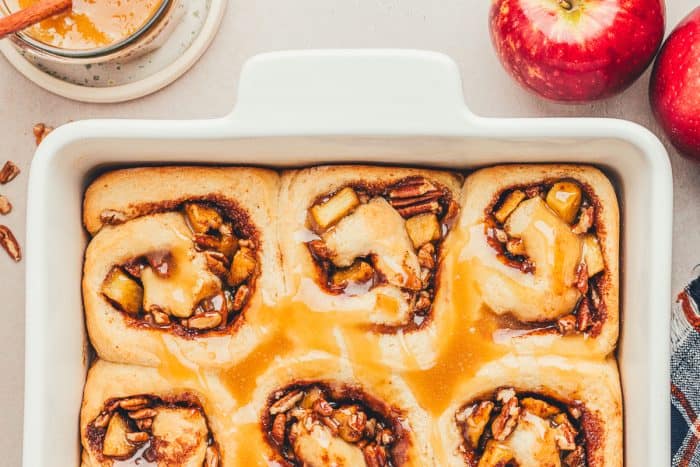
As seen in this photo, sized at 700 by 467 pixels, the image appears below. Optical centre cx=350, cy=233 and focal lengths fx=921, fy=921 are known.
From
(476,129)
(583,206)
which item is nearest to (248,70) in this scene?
(476,129)

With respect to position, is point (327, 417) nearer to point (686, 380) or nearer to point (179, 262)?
point (179, 262)

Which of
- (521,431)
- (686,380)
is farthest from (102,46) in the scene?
(686,380)

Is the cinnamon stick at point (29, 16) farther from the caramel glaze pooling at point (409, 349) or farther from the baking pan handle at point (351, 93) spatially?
the caramel glaze pooling at point (409, 349)

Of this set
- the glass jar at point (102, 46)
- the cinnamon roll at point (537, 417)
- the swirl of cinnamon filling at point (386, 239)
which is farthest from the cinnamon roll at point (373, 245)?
the glass jar at point (102, 46)

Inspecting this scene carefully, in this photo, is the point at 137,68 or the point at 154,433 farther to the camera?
the point at 137,68

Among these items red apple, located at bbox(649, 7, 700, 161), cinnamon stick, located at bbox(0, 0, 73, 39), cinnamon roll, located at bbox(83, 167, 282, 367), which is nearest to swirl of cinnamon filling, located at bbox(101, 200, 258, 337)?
cinnamon roll, located at bbox(83, 167, 282, 367)

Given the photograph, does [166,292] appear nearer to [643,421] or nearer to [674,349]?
[643,421]

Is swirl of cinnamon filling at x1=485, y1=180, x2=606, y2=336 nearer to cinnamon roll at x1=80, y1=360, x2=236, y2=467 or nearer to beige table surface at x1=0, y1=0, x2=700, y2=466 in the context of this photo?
beige table surface at x1=0, y1=0, x2=700, y2=466

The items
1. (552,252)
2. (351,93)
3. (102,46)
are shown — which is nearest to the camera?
(351,93)
